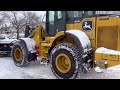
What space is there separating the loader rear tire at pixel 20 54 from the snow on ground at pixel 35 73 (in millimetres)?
212

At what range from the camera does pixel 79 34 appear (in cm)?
582

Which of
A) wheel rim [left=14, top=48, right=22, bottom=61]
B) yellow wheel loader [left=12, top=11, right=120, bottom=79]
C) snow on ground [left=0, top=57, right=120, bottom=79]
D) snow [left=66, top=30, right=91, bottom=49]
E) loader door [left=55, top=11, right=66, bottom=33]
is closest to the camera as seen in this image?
yellow wheel loader [left=12, top=11, right=120, bottom=79]

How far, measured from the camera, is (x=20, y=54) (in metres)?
8.00

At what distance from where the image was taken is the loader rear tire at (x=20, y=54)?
25.1 feet

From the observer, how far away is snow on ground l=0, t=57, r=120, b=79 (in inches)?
249

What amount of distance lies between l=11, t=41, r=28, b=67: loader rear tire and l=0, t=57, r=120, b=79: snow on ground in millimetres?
212

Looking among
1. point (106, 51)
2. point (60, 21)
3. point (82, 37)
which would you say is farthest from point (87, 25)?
point (60, 21)

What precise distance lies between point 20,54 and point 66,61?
101 inches

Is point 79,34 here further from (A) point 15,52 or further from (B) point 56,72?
(A) point 15,52

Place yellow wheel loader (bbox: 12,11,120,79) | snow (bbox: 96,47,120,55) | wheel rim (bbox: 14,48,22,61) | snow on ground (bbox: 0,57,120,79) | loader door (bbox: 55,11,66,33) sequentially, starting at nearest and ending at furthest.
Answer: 1. snow (bbox: 96,47,120,55)
2. yellow wheel loader (bbox: 12,11,120,79)
3. snow on ground (bbox: 0,57,120,79)
4. loader door (bbox: 55,11,66,33)
5. wheel rim (bbox: 14,48,22,61)

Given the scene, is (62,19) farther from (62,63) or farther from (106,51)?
(106,51)

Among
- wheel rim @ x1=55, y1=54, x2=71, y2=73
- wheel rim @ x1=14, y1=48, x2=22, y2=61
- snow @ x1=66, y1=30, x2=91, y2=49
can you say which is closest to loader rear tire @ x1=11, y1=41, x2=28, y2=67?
wheel rim @ x1=14, y1=48, x2=22, y2=61

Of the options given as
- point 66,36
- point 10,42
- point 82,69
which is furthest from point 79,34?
point 10,42

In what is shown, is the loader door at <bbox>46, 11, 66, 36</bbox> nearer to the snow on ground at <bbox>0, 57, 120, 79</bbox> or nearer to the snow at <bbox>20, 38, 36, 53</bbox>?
the snow at <bbox>20, 38, 36, 53</bbox>
